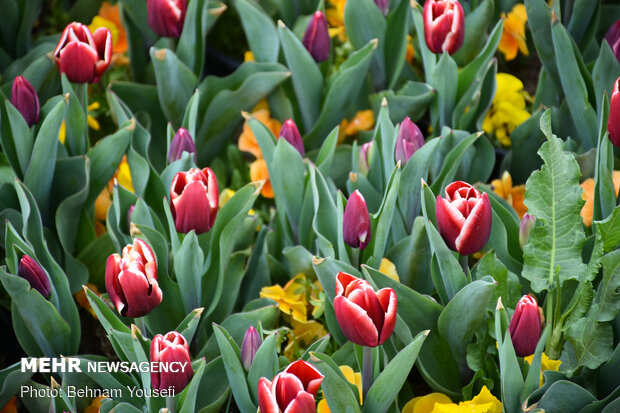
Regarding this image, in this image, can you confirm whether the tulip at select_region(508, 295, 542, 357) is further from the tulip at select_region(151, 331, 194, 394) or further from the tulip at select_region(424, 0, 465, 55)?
the tulip at select_region(424, 0, 465, 55)

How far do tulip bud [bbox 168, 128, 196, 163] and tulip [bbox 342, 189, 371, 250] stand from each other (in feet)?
1.06

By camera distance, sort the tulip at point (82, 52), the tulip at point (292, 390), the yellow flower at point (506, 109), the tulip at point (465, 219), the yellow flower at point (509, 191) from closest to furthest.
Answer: the tulip at point (292, 390) → the tulip at point (465, 219) → the tulip at point (82, 52) → the yellow flower at point (509, 191) → the yellow flower at point (506, 109)

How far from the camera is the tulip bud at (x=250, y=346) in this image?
0.91 meters

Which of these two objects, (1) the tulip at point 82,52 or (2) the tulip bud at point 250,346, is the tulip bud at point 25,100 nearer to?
(1) the tulip at point 82,52

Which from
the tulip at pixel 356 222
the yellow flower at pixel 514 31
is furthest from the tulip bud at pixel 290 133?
the yellow flower at pixel 514 31

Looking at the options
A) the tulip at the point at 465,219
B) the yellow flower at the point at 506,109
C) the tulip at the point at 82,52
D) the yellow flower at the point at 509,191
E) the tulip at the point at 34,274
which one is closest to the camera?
the tulip at the point at 465,219

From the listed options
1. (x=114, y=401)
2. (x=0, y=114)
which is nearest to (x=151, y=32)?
(x=0, y=114)

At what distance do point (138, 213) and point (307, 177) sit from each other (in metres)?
0.27

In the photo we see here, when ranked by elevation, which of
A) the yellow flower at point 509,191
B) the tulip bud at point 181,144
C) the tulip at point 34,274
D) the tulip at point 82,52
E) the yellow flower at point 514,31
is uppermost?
the tulip at point 82,52

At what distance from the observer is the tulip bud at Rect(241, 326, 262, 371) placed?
2.98 ft

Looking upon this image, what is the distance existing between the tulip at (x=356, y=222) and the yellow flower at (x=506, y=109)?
0.60 metres

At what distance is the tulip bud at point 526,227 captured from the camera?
1.02 metres

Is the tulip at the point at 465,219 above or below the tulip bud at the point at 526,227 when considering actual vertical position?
above

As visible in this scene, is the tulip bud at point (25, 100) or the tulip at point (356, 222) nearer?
the tulip at point (356, 222)
